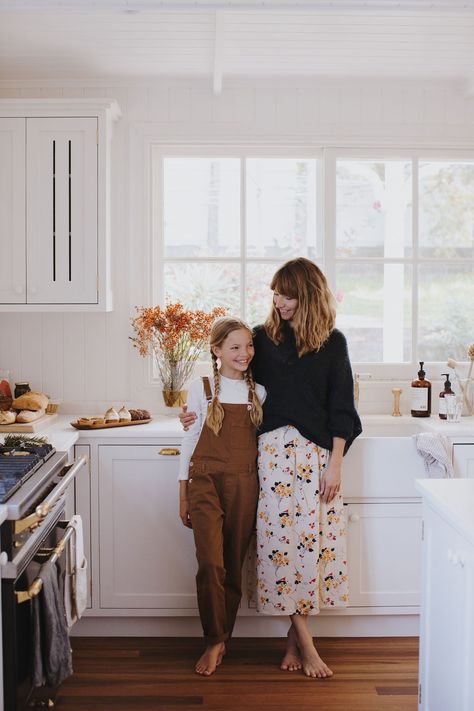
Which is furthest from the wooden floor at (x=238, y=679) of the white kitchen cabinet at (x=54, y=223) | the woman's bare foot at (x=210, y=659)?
the white kitchen cabinet at (x=54, y=223)

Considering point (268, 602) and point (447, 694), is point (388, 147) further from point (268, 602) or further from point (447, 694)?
point (447, 694)

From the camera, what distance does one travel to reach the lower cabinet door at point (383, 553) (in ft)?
10.9

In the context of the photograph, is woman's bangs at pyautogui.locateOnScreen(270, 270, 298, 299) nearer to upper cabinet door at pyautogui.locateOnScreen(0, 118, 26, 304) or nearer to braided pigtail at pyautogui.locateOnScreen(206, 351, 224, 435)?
braided pigtail at pyautogui.locateOnScreen(206, 351, 224, 435)

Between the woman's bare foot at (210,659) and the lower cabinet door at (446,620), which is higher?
the lower cabinet door at (446,620)

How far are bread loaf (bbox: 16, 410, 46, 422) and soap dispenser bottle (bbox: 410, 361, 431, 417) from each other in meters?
1.67

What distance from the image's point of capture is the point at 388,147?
3.89 metres

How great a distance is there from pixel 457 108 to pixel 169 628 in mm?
2705

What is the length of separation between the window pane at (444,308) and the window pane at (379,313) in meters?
0.08

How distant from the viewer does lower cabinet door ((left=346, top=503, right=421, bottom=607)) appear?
3.31m

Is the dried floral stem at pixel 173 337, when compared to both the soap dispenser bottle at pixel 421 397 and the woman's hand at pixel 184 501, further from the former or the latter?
the soap dispenser bottle at pixel 421 397

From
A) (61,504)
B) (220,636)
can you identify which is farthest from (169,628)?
(61,504)

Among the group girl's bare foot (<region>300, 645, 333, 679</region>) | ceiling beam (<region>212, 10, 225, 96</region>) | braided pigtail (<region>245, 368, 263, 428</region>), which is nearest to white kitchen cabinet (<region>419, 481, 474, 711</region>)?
girl's bare foot (<region>300, 645, 333, 679</region>)

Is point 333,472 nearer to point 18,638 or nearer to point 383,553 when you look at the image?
point 383,553

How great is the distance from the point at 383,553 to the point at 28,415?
5.13 ft
